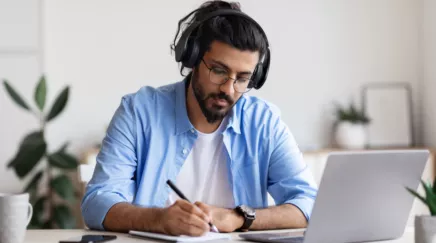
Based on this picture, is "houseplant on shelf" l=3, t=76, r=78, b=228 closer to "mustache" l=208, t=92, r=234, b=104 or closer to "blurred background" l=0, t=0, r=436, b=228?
"blurred background" l=0, t=0, r=436, b=228

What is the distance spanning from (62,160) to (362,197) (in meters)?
2.80

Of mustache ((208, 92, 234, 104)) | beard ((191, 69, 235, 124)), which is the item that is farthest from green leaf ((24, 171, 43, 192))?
mustache ((208, 92, 234, 104))

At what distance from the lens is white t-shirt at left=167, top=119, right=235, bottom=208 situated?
2.32m

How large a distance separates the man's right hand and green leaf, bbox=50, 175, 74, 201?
249 cm

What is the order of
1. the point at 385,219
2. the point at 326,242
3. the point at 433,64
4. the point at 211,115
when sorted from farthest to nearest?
the point at 433,64, the point at 211,115, the point at 385,219, the point at 326,242

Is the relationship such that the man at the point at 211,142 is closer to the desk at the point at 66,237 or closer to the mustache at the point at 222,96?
the mustache at the point at 222,96

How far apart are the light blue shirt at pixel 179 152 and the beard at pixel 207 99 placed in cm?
6

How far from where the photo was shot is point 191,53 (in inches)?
87.7

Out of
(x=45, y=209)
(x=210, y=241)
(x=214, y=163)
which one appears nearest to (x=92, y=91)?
(x=45, y=209)

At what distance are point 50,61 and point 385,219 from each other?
3090 millimetres

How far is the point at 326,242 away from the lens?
1686 mm

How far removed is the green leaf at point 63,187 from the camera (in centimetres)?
418

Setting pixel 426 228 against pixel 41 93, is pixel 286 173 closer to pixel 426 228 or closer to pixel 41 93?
pixel 426 228

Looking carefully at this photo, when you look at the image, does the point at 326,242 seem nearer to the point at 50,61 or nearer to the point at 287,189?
the point at 287,189
